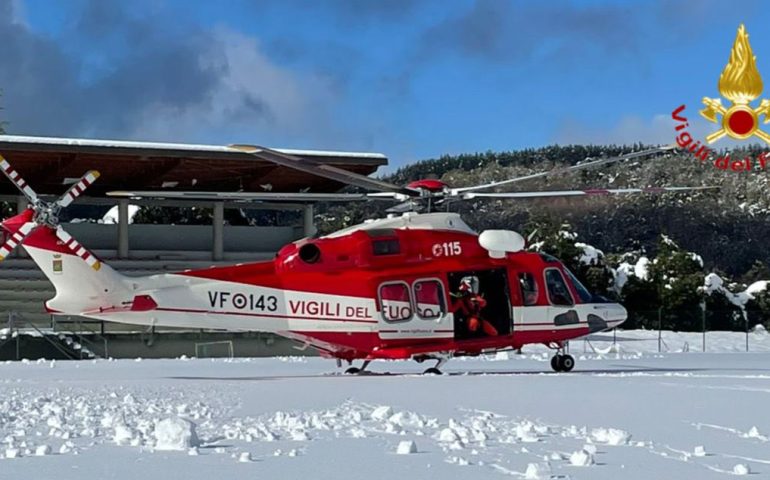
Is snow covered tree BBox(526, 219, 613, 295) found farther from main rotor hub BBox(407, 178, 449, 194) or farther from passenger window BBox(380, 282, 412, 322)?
passenger window BBox(380, 282, 412, 322)

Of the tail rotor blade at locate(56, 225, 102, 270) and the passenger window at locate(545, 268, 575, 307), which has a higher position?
the tail rotor blade at locate(56, 225, 102, 270)

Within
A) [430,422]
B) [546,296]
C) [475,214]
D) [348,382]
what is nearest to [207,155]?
[546,296]

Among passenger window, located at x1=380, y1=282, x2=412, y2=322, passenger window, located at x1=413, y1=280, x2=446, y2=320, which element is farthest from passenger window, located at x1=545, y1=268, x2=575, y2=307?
passenger window, located at x1=380, y1=282, x2=412, y2=322

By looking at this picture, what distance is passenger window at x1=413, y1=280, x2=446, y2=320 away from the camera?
1861 centimetres

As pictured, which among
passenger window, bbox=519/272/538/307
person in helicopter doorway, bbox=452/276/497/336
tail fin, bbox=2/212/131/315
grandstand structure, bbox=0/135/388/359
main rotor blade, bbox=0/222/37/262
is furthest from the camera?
grandstand structure, bbox=0/135/388/359

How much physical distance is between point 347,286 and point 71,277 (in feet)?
16.2

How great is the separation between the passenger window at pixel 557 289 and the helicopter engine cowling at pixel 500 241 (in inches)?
53.4

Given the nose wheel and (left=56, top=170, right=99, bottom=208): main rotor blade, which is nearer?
(left=56, top=170, right=99, bottom=208): main rotor blade

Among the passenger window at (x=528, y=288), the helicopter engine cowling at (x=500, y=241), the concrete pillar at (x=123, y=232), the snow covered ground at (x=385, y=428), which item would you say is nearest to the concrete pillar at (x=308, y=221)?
the concrete pillar at (x=123, y=232)

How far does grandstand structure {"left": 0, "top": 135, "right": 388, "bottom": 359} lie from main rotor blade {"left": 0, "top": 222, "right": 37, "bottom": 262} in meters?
13.1

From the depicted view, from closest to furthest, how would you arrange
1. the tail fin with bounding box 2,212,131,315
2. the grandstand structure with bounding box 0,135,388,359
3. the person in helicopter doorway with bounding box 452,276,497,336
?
the tail fin with bounding box 2,212,131,315 < the person in helicopter doorway with bounding box 452,276,497,336 < the grandstand structure with bounding box 0,135,388,359

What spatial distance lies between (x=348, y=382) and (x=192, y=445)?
8.09 meters

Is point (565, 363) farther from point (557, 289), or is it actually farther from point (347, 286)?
point (347, 286)

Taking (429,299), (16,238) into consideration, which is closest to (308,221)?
(429,299)
